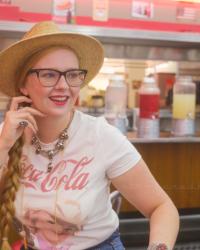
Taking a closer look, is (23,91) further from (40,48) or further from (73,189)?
(73,189)

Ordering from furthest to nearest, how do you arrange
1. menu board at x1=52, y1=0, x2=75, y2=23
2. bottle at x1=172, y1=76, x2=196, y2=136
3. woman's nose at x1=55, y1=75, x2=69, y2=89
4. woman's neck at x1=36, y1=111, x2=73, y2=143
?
1. menu board at x1=52, y1=0, x2=75, y2=23
2. bottle at x1=172, y1=76, x2=196, y2=136
3. woman's neck at x1=36, y1=111, x2=73, y2=143
4. woman's nose at x1=55, y1=75, x2=69, y2=89

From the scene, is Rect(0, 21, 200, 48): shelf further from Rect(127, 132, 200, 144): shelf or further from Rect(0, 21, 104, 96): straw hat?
Rect(0, 21, 104, 96): straw hat

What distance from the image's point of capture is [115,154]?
132 cm

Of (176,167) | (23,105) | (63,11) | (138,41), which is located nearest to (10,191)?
(23,105)

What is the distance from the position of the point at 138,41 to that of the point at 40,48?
1427 millimetres

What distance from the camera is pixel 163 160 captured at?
2498 mm

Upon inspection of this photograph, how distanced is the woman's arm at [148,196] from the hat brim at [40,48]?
0.42m

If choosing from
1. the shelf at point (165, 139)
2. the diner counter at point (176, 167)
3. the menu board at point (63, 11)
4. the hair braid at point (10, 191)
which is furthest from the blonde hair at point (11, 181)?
the menu board at point (63, 11)

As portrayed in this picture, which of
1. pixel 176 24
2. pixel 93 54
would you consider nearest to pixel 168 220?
pixel 93 54

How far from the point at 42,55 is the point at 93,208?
51 cm

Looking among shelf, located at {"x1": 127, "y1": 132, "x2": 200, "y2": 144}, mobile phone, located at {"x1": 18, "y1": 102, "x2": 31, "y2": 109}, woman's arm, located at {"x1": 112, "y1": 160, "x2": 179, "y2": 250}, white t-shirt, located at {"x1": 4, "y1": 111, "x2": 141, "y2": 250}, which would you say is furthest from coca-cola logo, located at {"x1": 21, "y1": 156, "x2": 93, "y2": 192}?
shelf, located at {"x1": 127, "y1": 132, "x2": 200, "y2": 144}

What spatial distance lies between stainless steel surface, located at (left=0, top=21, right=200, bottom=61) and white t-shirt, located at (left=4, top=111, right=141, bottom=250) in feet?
3.23

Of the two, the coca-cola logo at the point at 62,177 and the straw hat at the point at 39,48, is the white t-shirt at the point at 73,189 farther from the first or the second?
the straw hat at the point at 39,48

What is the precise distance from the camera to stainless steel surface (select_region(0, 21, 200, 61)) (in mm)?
2295
